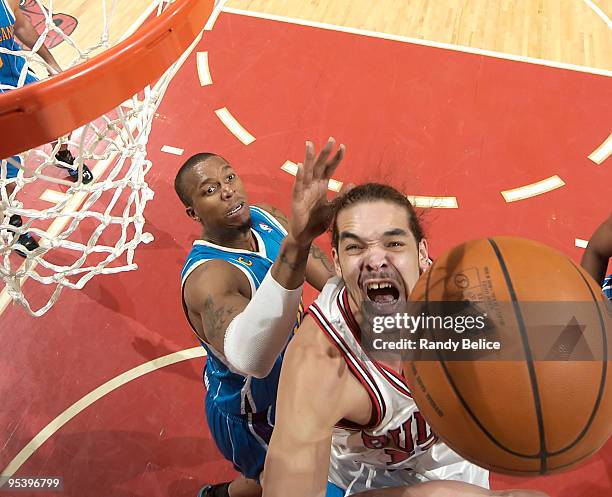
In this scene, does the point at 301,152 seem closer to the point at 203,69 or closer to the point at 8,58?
the point at 203,69

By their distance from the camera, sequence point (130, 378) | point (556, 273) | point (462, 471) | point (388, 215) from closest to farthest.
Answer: point (556, 273)
point (388, 215)
point (462, 471)
point (130, 378)

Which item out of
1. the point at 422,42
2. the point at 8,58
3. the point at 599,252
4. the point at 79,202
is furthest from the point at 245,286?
the point at 422,42

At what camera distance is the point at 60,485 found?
2646 mm

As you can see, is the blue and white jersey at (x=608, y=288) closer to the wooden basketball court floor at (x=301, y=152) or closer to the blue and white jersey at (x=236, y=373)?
the wooden basketball court floor at (x=301, y=152)

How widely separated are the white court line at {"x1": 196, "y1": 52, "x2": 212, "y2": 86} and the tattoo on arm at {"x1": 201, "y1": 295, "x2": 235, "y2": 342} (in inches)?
117

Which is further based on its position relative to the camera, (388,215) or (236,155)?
(236,155)

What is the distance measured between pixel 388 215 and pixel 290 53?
343 cm

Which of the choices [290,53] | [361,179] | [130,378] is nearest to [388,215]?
[130,378]

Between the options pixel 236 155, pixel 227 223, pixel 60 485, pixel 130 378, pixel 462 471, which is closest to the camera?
pixel 462 471

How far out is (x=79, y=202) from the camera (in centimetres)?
372

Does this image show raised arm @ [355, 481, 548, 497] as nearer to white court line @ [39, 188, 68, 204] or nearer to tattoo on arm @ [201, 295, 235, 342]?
tattoo on arm @ [201, 295, 235, 342]

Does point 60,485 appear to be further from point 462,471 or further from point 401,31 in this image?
point 401,31

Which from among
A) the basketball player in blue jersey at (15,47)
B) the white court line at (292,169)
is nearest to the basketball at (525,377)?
the basketball player in blue jersey at (15,47)

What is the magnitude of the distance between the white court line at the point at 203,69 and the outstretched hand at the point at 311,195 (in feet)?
10.5
